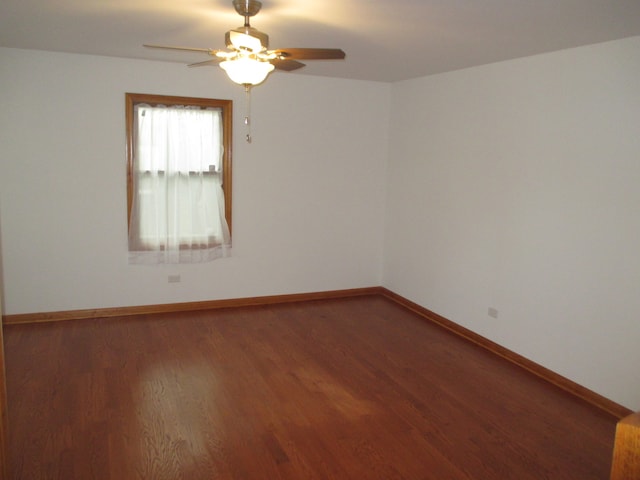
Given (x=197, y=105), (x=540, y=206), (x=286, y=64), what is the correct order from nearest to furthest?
(x=286, y=64)
(x=540, y=206)
(x=197, y=105)

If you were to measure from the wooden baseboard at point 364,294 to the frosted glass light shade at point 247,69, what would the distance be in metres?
3.04

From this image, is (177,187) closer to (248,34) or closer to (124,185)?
(124,185)

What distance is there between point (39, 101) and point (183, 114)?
126 cm

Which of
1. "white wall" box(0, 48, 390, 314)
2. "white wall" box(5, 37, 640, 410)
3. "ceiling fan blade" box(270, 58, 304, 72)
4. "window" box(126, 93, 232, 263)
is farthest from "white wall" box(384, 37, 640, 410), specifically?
"window" box(126, 93, 232, 263)

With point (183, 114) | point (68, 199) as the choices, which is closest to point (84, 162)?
point (68, 199)

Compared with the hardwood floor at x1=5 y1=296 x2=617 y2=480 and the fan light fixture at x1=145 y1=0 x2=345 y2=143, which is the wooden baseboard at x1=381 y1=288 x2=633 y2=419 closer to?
the hardwood floor at x1=5 y1=296 x2=617 y2=480

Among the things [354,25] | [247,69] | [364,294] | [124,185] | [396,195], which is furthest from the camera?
[364,294]

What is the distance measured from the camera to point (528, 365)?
385 cm

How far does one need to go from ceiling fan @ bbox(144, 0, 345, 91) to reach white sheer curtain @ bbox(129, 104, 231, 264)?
7.00 feet

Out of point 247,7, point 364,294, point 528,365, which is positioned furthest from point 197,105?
point 528,365

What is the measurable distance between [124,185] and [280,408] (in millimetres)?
2802

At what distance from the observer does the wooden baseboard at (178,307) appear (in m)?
4.55

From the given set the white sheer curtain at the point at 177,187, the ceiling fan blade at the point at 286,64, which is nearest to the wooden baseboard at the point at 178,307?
the white sheer curtain at the point at 177,187

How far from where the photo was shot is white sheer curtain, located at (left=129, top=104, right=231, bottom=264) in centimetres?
468
